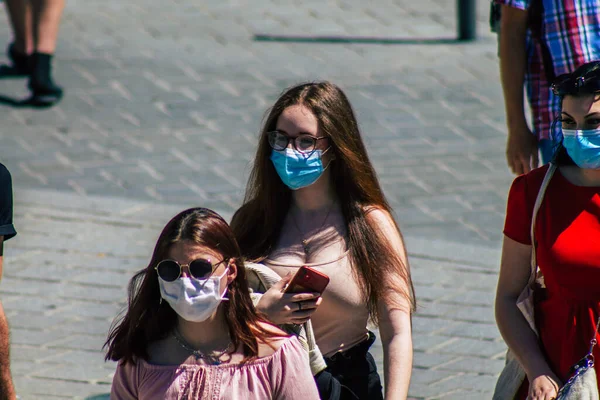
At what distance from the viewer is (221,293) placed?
3047 millimetres

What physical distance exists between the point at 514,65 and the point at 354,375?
5.22 feet

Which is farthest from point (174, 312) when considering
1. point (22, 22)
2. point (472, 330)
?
point (22, 22)

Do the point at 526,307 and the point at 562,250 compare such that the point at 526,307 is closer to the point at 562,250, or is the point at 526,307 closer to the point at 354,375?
the point at 562,250

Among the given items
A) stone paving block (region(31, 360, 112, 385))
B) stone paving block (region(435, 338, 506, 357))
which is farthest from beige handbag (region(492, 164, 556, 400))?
stone paving block (region(31, 360, 112, 385))

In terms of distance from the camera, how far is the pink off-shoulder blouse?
2994mm

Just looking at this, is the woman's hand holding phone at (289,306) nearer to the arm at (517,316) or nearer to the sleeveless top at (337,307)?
the sleeveless top at (337,307)

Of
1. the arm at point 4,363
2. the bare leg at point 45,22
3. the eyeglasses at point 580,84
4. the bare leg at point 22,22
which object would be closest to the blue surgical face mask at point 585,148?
the eyeglasses at point 580,84

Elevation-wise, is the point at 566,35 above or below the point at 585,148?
below

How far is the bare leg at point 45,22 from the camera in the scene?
28.6 feet

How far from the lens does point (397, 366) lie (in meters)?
3.36

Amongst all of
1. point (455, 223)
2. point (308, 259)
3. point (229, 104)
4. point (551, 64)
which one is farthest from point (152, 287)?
point (229, 104)

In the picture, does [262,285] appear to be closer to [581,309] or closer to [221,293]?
[221,293]

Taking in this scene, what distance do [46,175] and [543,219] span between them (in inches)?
200

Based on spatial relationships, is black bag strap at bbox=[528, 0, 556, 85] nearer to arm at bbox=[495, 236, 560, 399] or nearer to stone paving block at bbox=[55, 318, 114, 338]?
arm at bbox=[495, 236, 560, 399]
